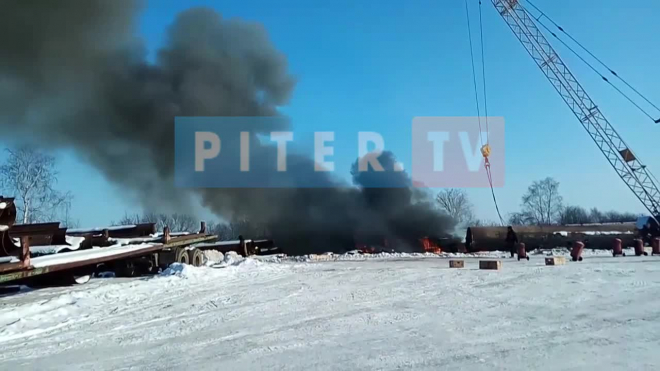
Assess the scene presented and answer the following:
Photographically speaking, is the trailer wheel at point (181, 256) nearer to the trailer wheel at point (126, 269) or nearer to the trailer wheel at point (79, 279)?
the trailer wheel at point (126, 269)

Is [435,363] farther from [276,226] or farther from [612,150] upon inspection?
[612,150]

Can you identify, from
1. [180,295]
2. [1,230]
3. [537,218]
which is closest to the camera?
[1,230]

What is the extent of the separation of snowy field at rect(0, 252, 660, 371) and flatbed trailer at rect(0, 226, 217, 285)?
59cm

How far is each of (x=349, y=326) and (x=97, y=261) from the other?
5.84 m

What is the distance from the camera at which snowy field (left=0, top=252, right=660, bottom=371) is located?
419 centimetres

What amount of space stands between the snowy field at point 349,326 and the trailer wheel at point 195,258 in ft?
12.7

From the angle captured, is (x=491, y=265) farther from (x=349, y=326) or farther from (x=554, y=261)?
(x=349, y=326)

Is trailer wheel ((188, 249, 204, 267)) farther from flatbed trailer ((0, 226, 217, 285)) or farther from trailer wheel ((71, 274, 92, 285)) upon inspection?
trailer wheel ((71, 274, 92, 285))

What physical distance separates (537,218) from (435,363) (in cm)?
6829

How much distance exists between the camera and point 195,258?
45.3 ft

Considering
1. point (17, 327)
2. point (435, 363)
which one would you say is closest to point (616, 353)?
point (435, 363)

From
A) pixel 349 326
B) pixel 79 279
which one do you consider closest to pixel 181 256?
pixel 79 279

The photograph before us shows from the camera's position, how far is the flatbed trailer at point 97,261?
691cm

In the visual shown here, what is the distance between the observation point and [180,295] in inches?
334
